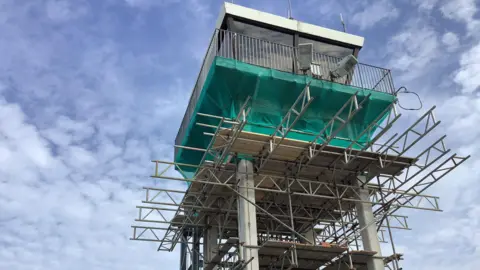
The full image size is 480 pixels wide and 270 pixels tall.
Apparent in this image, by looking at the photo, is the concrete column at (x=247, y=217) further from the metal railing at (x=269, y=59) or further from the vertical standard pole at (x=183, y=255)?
the vertical standard pole at (x=183, y=255)

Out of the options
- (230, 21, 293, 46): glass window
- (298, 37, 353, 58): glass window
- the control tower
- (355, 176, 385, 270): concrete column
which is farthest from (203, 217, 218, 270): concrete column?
(298, 37, 353, 58): glass window

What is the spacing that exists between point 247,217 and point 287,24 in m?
9.82

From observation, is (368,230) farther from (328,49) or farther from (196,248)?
(196,248)

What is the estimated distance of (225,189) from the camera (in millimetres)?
23469

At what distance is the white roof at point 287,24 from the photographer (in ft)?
76.7

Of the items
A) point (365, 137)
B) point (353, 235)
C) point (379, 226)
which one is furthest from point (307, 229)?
point (365, 137)

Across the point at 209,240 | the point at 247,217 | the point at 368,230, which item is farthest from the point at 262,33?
the point at 209,240

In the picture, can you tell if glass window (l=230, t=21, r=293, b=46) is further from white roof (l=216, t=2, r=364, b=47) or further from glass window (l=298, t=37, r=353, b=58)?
glass window (l=298, t=37, r=353, b=58)

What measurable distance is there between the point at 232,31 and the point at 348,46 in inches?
249

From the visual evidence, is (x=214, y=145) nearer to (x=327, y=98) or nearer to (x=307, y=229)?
(x=327, y=98)

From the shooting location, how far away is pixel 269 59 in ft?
73.6

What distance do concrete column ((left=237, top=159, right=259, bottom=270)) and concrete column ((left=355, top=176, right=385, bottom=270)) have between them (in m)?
5.35

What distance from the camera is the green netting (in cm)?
2105

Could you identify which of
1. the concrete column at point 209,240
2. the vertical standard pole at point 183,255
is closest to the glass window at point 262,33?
the concrete column at point 209,240
